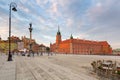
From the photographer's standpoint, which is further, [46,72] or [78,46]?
[78,46]

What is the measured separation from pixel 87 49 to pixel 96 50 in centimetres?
1380

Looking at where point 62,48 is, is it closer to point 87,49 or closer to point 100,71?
point 87,49

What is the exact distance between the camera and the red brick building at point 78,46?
559 ft

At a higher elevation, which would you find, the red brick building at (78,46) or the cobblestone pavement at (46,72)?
the red brick building at (78,46)

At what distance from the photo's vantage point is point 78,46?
17225 centimetres

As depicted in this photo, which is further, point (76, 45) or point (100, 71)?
point (76, 45)

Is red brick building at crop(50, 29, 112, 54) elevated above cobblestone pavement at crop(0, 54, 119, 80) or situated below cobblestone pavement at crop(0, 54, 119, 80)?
above

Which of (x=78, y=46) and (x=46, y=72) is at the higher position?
(x=78, y=46)

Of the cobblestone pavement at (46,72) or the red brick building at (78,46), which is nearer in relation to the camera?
the cobblestone pavement at (46,72)

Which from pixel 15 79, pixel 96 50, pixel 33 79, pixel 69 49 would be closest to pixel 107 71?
pixel 33 79

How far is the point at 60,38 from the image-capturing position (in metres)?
180

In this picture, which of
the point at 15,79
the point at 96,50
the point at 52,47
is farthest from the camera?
the point at 52,47

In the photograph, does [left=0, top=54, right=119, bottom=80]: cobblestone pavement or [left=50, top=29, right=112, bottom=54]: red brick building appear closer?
[left=0, top=54, right=119, bottom=80]: cobblestone pavement

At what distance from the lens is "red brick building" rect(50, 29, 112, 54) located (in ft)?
559
